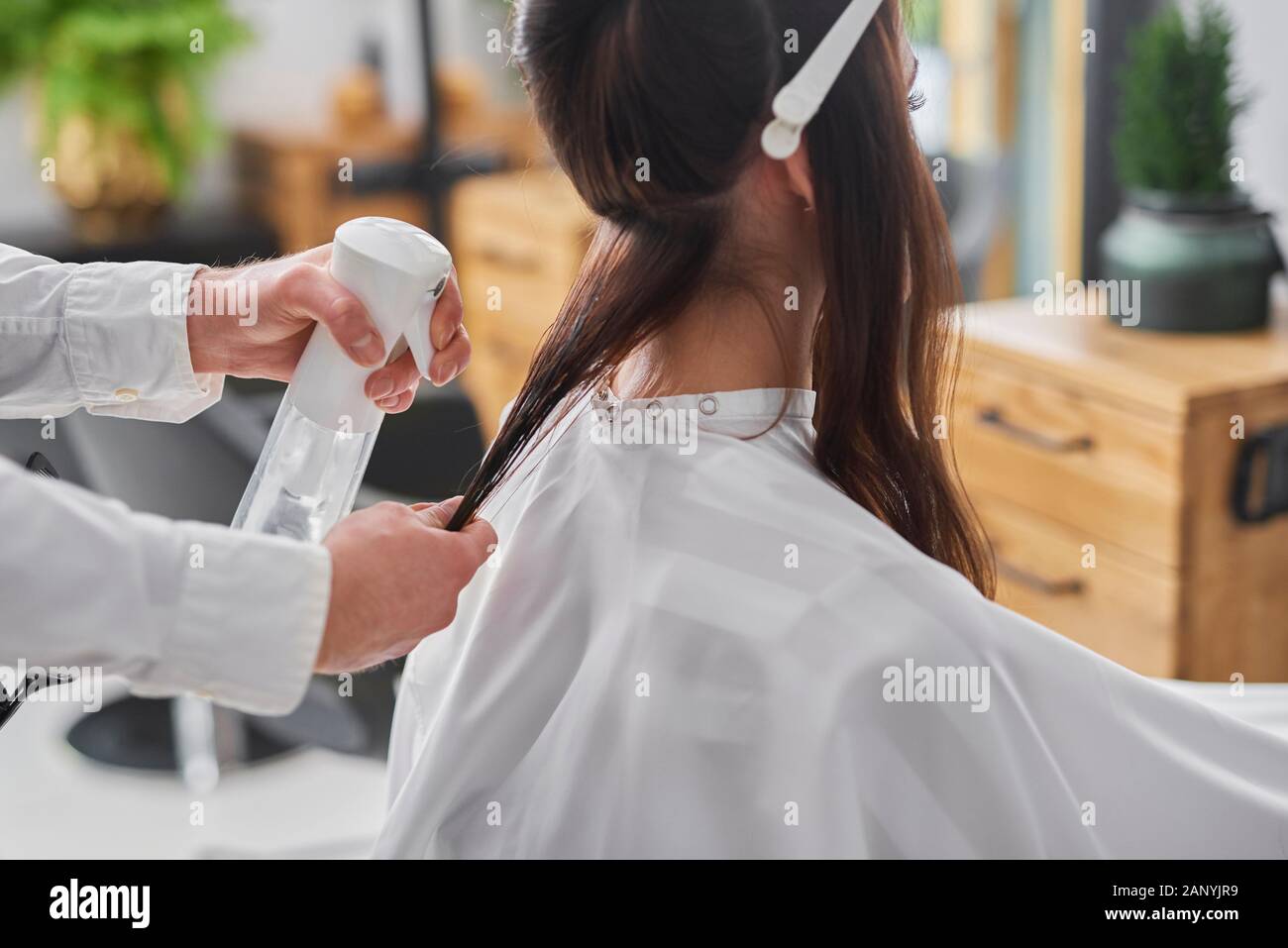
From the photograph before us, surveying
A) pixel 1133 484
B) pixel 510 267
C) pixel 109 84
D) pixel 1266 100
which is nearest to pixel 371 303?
pixel 1133 484

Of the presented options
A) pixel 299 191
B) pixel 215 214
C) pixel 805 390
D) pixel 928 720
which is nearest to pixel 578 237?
pixel 299 191

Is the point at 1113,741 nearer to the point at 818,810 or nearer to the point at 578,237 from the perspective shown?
the point at 818,810

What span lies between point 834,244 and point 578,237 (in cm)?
225

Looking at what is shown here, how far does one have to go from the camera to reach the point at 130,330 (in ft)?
3.47

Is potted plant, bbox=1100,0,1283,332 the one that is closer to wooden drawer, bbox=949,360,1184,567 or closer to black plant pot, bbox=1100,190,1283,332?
black plant pot, bbox=1100,190,1283,332

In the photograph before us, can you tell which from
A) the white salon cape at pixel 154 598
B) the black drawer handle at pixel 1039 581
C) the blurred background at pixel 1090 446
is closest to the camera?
the white salon cape at pixel 154 598

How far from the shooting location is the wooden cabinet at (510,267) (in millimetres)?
3203

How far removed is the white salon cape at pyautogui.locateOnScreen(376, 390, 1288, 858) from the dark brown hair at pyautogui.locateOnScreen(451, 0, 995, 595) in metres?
0.04

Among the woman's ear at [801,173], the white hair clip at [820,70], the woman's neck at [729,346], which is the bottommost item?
the woman's neck at [729,346]

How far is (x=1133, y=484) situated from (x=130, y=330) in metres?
1.31

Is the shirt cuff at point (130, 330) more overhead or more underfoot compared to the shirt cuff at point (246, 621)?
more overhead

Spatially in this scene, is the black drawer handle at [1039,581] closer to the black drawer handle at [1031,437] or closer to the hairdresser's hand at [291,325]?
the black drawer handle at [1031,437]

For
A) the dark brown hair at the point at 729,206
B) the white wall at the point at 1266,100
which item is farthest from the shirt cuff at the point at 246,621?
the white wall at the point at 1266,100

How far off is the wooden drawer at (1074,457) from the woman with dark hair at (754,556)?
91 cm
